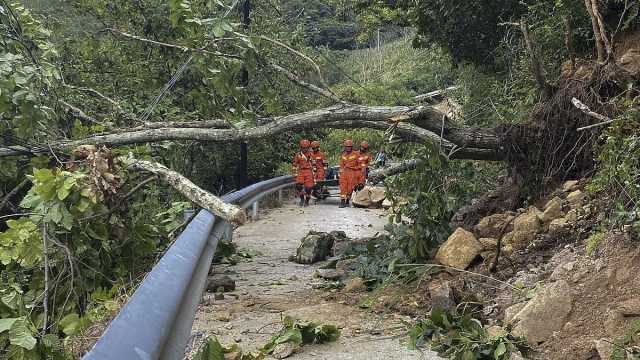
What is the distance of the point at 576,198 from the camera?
17.3 ft

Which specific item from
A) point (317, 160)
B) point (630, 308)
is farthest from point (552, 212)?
point (317, 160)

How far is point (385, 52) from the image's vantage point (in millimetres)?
54000

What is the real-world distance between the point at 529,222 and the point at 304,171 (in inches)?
330

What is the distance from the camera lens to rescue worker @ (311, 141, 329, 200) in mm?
13820

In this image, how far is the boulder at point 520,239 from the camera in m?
5.07

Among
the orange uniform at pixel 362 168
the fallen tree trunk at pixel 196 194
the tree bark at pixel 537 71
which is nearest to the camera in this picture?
the fallen tree trunk at pixel 196 194

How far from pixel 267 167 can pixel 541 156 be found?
35.4 feet

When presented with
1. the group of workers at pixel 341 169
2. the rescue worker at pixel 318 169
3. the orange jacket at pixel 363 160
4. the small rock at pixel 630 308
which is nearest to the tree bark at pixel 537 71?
the small rock at pixel 630 308

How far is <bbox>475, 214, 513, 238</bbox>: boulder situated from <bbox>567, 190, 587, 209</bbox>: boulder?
57 cm

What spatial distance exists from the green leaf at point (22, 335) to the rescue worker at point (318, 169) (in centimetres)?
1028

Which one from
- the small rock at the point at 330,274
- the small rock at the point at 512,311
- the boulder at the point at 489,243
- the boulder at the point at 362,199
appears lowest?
the boulder at the point at 362,199

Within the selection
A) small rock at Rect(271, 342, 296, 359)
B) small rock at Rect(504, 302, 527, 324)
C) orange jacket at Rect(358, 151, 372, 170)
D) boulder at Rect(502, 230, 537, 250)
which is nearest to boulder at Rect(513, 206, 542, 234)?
boulder at Rect(502, 230, 537, 250)

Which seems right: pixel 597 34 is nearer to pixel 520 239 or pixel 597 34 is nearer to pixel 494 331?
pixel 520 239

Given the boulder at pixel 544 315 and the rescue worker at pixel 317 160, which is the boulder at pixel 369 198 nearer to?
the rescue worker at pixel 317 160
